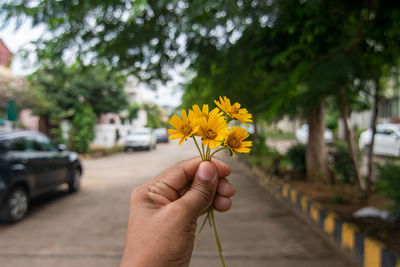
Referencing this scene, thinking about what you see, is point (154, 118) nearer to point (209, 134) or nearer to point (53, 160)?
point (209, 134)

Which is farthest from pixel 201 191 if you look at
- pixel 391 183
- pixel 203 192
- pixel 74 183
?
pixel 74 183

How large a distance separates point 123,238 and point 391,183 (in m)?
3.61

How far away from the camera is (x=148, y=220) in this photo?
61cm

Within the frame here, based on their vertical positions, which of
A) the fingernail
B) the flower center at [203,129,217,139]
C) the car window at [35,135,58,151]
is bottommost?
the car window at [35,135,58,151]

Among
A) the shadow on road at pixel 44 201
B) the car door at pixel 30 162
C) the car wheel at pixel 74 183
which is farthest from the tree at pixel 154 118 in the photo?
the car wheel at pixel 74 183

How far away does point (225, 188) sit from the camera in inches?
20.2

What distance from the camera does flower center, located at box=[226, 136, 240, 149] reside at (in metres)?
0.36

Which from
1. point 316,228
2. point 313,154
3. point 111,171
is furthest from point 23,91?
point 316,228

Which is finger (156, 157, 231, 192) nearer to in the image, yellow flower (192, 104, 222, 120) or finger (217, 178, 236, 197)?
finger (217, 178, 236, 197)

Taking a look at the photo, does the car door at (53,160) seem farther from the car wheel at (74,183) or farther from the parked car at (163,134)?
the parked car at (163,134)

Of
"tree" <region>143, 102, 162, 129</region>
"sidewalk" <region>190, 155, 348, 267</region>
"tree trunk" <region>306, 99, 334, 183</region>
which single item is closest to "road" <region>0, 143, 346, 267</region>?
"sidewalk" <region>190, 155, 348, 267</region>

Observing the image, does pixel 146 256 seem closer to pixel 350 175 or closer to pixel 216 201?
pixel 216 201

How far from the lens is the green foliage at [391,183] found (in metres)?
3.44

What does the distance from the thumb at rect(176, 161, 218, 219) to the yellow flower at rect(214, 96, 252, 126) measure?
13 centimetres
